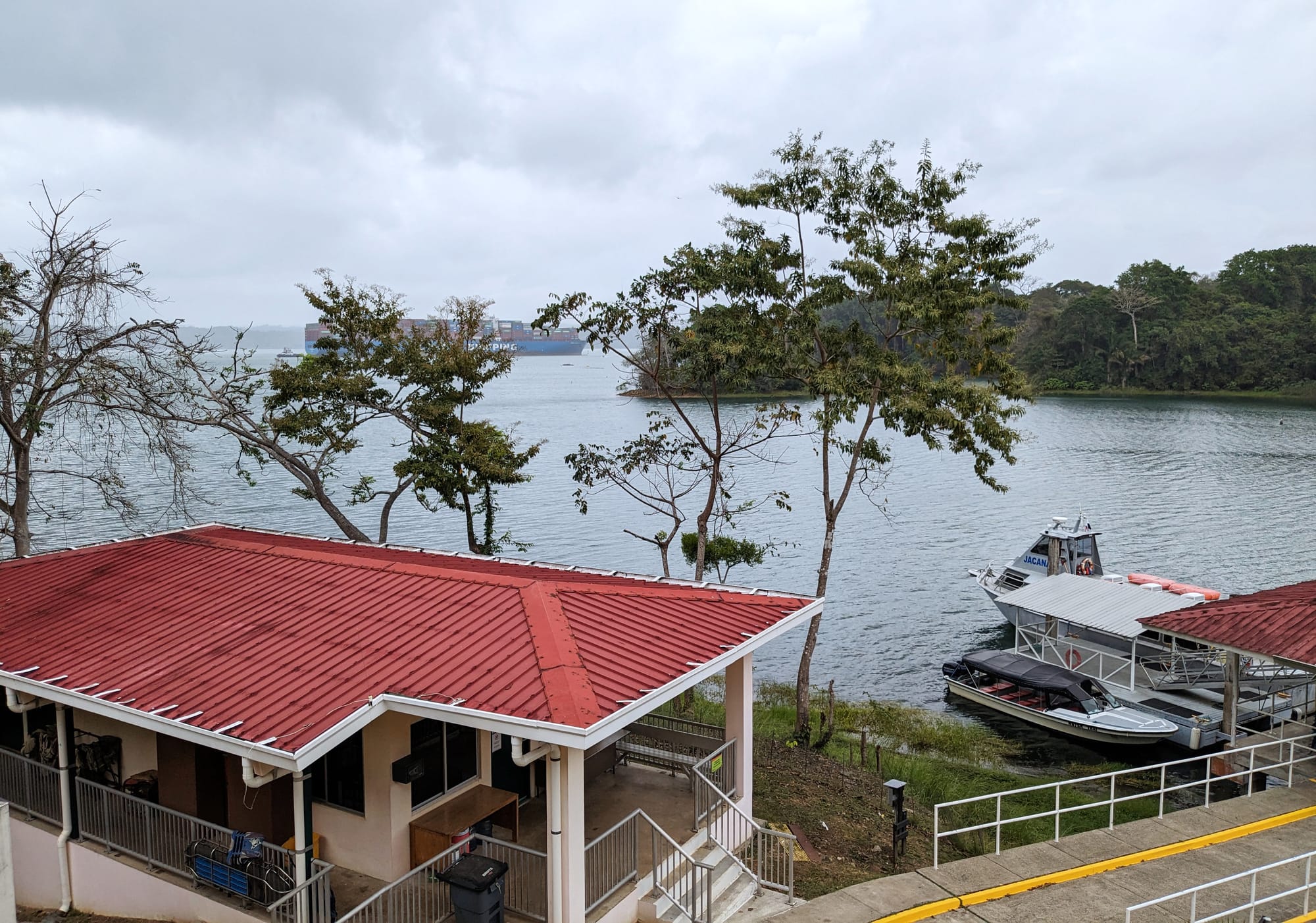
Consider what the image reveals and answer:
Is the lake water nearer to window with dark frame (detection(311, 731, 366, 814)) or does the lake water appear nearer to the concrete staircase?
the concrete staircase

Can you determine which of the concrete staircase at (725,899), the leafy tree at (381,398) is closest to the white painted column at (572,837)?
the concrete staircase at (725,899)

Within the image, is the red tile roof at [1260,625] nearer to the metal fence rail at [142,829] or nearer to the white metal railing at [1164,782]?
the white metal railing at [1164,782]

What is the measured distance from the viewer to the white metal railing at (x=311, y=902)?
10.0m

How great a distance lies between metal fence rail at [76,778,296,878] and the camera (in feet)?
38.7

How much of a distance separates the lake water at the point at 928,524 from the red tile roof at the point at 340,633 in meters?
16.9

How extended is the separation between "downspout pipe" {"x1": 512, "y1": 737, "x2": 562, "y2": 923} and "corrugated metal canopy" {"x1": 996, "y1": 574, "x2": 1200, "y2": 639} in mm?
18141

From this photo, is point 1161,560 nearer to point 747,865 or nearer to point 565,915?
point 747,865

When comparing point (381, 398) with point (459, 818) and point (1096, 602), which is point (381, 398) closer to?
point (459, 818)

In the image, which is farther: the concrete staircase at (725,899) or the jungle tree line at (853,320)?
the jungle tree line at (853,320)

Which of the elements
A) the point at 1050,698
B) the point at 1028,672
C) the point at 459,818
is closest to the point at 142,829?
the point at 459,818

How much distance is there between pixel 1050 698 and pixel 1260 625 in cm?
1041

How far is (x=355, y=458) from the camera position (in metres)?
68.0

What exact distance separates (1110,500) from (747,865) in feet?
160

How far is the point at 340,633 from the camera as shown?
1202 cm
